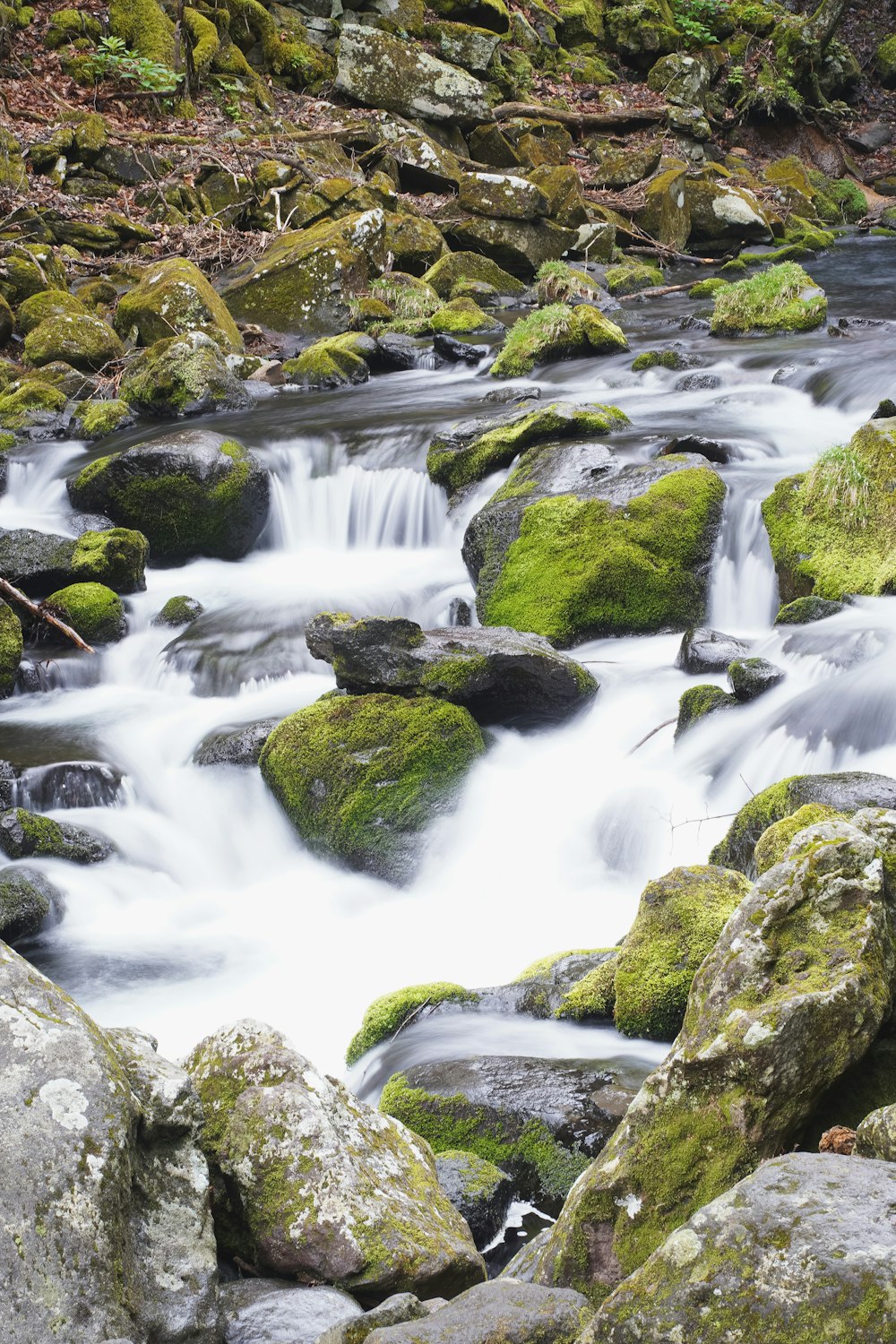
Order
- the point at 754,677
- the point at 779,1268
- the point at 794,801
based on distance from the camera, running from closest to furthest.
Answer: the point at 779,1268
the point at 794,801
the point at 754,677

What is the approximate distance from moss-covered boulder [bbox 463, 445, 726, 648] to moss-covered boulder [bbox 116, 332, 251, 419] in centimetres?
588

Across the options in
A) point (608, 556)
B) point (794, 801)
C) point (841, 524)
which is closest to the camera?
point (794, 801)

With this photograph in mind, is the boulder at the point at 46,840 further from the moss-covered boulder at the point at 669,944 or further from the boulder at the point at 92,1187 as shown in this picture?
the boulder at the point at 92,1187

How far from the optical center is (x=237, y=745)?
7754 mm

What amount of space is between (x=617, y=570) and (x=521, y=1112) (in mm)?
5323

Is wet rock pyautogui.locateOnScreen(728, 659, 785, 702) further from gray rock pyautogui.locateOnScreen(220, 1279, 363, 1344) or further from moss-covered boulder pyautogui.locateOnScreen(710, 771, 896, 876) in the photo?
gray rock pyautogui.locateOnScreen(220, 1279, 363, 1344)

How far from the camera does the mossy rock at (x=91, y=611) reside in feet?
31.0

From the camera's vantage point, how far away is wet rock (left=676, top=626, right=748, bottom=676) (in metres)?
7.45

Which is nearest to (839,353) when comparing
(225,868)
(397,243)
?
(397,243)

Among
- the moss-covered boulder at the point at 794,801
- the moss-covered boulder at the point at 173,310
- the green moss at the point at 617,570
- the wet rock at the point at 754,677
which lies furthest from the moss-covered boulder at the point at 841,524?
the moss-covered boulder at the point at 173,310

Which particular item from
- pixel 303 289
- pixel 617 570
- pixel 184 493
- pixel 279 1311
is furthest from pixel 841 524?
pixel 303 289

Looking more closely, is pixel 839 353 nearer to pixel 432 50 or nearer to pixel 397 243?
pixel 397 243

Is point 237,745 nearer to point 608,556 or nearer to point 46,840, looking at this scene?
point 46,840

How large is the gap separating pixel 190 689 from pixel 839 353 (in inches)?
353
